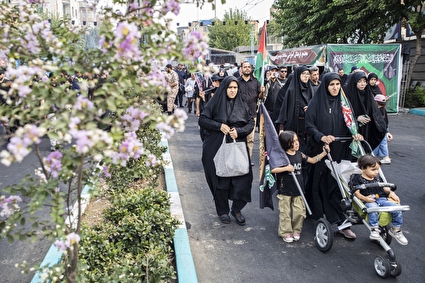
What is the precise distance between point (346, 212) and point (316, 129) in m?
1.12

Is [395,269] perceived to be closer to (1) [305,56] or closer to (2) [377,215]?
(2) [377,215]

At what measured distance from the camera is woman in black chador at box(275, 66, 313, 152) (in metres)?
6.16

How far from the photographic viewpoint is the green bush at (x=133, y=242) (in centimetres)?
325

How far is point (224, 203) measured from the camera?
17.6ft

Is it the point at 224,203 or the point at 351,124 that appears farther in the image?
the point at 224,203

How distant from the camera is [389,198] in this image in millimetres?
4133

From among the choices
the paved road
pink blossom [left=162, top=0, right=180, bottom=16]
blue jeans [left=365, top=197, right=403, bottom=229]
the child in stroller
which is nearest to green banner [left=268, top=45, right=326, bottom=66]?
the paved road

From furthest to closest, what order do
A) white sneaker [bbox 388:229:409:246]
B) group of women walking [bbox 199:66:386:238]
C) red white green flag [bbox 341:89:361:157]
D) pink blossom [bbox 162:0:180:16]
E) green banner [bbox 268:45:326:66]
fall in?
1. green banner [bbox 268:45:326:66]
2. group of women walking [bbox 199:66:386:238]
3. red white green flag [bbox 341:89:361:157]
4. white sneaker [bbox 388:229:409:246]
5. pink blossom [bbox 162:0:180:16]

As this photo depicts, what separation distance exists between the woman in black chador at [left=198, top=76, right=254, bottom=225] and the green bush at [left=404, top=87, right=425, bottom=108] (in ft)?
47.4

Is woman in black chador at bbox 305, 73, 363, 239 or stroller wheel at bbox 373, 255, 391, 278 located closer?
stroller wheel at bbox 373, 255, 391, 278

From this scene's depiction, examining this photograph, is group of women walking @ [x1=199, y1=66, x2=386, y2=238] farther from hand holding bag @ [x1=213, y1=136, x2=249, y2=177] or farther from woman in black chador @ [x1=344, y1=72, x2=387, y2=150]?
woman in black chador @ [x1=344, y1=72, x2=387, y2=150]

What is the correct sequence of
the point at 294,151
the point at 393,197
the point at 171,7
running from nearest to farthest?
the point at 171,7
the point at 393,197
the point at 294,151

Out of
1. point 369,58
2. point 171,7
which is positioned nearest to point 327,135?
point 171,7

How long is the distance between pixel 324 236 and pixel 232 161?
1339 mm
